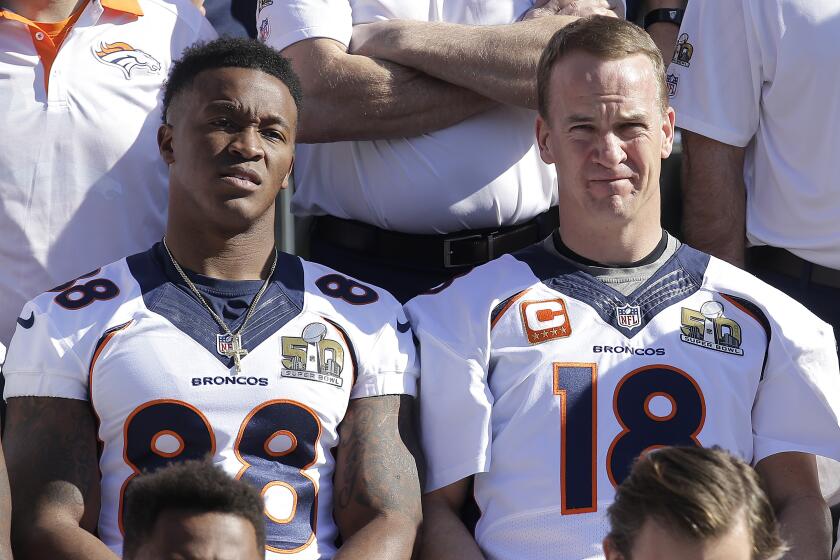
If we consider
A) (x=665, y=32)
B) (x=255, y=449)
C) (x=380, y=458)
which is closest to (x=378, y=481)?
(x=380, y=458)

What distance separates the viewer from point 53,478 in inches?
123

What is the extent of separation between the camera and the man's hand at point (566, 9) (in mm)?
4141

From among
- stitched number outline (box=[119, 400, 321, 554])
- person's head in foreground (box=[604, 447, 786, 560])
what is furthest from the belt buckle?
person's head in foreground (box=[604, 447, 786, 560])

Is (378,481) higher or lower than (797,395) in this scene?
lower

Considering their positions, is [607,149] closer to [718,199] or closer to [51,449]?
[718,199]

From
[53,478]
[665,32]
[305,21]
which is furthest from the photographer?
[665,32]

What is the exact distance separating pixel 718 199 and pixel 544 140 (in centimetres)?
77

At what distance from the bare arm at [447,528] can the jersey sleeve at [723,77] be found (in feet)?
4.82

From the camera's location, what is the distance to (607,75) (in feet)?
11.6

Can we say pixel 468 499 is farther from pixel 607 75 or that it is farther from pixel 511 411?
pixel 607 75

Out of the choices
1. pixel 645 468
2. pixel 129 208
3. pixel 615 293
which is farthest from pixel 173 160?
pixel 645 468

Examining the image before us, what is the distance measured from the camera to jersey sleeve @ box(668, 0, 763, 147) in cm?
409

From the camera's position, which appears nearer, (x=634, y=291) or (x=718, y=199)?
(x=634, y=291)

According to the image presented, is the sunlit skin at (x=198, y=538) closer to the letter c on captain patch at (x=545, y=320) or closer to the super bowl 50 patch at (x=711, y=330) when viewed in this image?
the letter c on captain patch at (x=545, y=320)
